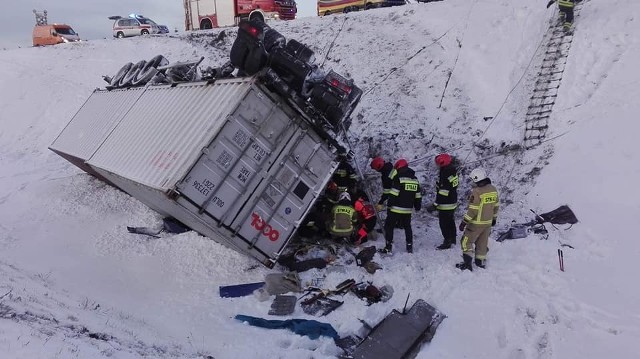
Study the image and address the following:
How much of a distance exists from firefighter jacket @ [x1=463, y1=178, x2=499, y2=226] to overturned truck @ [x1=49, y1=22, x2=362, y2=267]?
7.69 feet

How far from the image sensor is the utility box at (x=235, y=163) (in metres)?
6.52

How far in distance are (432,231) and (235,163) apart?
4.28 metres

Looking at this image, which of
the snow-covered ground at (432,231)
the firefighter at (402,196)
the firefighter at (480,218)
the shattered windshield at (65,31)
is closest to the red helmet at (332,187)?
the firefighter at (402,196)

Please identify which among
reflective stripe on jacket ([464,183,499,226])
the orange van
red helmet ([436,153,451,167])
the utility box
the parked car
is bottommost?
the utility box

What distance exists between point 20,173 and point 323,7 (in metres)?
13.4

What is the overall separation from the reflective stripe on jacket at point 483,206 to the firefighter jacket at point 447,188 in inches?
28.4

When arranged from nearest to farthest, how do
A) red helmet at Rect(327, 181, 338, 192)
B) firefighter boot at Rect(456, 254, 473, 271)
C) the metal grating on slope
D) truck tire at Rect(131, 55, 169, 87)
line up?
firefighter boot at Rect(456, 254, 473, 271)
red helmet at Rect(327, 181, 338, 192)
the metal grating on slope
truck tire at Rect(131, 55, 169, 87)

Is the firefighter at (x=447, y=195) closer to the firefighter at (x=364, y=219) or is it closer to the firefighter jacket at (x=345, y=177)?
the firefighter at (x=364, y=219)

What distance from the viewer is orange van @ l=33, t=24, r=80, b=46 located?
977 inches

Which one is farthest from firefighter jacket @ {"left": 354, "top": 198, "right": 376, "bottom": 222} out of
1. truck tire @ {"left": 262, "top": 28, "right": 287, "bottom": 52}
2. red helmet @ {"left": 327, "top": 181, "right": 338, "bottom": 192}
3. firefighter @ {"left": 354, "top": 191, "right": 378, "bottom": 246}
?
truck tire @ {"left": 262, "top": 28, "right": 287, "bottom": 52}

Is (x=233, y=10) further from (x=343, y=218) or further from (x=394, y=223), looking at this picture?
(x=394, y=223)

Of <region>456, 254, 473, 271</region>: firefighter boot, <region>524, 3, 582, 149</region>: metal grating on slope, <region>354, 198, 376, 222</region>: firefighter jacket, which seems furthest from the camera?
<region>524, 3, 582, 149</region>: metal grating on slope

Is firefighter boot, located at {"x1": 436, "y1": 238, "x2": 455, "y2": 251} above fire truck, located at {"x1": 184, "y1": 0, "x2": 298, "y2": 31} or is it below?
below

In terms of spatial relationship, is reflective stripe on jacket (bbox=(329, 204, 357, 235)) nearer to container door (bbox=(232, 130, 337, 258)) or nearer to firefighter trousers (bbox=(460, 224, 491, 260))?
container door (bbox=(232, 130, 337, 258))
